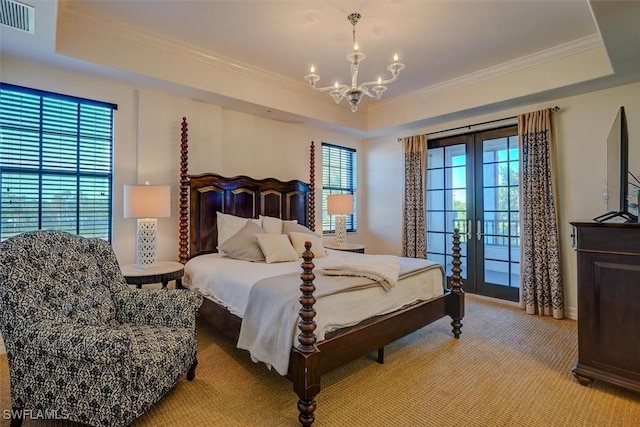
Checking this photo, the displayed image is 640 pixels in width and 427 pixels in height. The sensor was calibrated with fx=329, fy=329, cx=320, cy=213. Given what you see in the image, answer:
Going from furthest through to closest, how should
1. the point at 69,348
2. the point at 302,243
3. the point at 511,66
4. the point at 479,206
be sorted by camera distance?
the point at 479,206 → the point at 511,66 → the point at 302,243 → the point at 69,348

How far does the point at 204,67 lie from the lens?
3.70 m

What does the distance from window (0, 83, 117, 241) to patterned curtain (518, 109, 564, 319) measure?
4810mm

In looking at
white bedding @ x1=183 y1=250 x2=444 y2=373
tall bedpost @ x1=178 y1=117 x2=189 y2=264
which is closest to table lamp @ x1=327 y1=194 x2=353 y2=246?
white bedding @ x1=183 y1=250 x2=444 y2=373

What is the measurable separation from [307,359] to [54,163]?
312 centimetres

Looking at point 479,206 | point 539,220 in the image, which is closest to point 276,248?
point 479,206

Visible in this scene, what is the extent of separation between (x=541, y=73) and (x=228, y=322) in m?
4.20

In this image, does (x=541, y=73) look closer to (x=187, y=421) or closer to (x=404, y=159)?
(x=404, y=159)

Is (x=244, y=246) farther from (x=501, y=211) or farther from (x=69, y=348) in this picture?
(x=501, y=211)

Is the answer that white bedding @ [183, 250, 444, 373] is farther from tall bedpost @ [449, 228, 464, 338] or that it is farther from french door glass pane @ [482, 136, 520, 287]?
french door glass pane @ [482, 136, 520, 287]

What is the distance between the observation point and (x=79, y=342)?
1.70 metres

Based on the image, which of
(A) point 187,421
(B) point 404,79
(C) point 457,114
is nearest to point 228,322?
(A) point 187,421

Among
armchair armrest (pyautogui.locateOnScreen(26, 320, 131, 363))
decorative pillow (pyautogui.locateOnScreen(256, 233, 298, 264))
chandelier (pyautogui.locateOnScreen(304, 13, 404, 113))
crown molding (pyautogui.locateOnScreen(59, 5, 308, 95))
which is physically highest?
crown molding (pyautogui.locateOnScreen(59, 5, 308, 95))

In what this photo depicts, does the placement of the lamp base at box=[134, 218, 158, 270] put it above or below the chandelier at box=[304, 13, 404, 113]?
below

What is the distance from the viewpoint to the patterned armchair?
1.73 metres
